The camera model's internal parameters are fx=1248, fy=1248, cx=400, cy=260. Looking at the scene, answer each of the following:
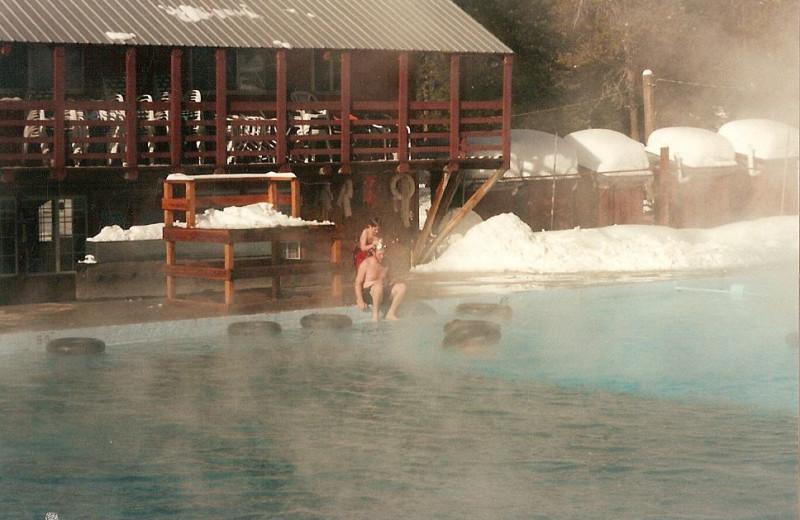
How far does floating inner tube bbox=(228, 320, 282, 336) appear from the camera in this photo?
48.6ft

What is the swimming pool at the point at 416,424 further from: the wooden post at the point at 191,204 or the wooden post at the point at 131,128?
the wooden post at the point at 131,128

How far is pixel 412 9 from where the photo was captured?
2459cm

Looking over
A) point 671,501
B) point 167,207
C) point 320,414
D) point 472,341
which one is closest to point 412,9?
point 167,207

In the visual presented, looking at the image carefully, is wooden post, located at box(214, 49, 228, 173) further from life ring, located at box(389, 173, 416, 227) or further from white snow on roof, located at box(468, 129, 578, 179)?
white snow on roof, located at box(468, 129, 578, 179)

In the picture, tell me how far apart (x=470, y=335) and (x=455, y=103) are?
9210 mm

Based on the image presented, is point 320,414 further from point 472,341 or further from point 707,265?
point 707,265

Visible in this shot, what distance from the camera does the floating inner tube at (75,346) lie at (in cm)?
1345

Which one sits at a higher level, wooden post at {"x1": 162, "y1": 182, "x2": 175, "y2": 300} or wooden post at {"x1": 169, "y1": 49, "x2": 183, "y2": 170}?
wooden post at {"x1": 169, "y1": 49, "x2": 183, "y2": 170}

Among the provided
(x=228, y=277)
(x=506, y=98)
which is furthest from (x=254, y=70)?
(x=228, y=277)

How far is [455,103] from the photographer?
76.2ft

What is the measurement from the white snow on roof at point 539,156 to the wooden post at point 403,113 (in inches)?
248

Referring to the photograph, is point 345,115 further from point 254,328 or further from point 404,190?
point 254,328

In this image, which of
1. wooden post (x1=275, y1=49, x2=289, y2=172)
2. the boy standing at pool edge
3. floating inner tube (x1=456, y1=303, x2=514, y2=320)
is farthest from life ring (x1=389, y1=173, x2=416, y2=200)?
A: the boy standing at pool edge

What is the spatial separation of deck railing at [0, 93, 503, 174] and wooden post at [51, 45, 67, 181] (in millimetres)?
16
